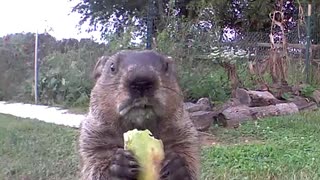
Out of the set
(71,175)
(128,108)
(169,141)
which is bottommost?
(71,175)

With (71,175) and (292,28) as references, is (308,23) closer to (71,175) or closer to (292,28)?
(292,28)

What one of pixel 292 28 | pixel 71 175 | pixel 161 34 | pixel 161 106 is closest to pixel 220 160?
pixel 71 175

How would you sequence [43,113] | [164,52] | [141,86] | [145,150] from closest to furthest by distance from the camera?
[141,86]
[145,150]
[164,52]
[43,113]

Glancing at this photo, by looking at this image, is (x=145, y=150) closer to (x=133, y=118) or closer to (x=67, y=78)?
(x=133, y=118)

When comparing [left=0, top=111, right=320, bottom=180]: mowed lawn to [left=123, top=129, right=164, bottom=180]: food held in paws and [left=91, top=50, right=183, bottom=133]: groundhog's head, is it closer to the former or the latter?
[left=91, top=50, right=183, bottom=133]: groundhog's head

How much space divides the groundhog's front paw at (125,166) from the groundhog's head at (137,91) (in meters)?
0.14

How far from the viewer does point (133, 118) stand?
235 cm

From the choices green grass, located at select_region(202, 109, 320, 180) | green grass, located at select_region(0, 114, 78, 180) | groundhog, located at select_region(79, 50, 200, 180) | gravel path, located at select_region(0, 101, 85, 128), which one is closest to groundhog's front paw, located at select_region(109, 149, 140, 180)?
groundhog, located at select_region(79, 50, 200, 180)

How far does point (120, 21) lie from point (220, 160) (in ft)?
31.0

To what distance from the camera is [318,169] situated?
5.20 meters

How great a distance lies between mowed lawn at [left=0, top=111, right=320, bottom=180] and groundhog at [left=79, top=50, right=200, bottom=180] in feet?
5.53

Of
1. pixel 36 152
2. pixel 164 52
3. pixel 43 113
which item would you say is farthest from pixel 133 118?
pixel 43 113

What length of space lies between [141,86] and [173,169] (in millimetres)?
368

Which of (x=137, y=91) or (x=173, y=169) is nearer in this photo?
(x=137, y=91)
